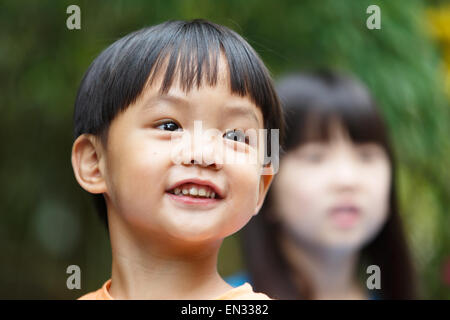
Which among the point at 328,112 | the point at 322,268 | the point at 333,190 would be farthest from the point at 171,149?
the point at 322,268

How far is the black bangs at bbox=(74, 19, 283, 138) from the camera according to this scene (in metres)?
1.20

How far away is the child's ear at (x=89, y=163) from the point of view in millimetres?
1283

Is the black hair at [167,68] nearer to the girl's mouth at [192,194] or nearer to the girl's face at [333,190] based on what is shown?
the girl's mouth at [192,194]

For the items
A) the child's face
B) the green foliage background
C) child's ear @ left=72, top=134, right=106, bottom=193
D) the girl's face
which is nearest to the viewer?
the child's face

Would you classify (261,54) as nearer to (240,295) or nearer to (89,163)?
(89,163)

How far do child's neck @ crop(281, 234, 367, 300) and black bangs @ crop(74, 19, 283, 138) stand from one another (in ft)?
4.36

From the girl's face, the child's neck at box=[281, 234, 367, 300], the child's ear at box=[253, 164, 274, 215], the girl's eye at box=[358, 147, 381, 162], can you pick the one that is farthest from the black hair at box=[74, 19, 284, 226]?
the child's neck at box=[281, 234, 367, 300]

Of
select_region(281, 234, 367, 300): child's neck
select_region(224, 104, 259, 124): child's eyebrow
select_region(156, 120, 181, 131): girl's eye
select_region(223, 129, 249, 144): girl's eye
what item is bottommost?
select_region(281, 234, 367, 300): child's neck

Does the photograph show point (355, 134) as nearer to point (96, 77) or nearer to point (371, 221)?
point (371, 221)

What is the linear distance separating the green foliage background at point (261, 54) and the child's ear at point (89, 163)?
5.02 ft

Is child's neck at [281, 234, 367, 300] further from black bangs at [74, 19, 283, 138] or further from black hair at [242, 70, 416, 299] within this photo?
black bangs at [74, 19, 283, 138]

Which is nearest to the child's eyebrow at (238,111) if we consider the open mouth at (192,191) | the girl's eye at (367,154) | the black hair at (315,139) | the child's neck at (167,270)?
the open mouth at (192,191)

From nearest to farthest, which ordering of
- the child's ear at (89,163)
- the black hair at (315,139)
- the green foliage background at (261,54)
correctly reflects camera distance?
1. the child's ear at (89,163)
2. the black hair at (315,139)
3. the green foliage background at (261,54)
